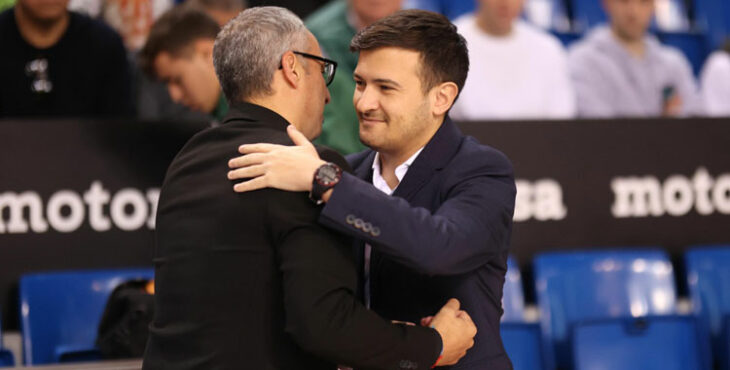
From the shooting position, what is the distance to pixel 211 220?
1.98 metres

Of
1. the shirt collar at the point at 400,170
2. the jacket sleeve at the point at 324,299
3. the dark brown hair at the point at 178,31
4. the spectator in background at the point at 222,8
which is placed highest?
the spectator in background at the point at 222,8

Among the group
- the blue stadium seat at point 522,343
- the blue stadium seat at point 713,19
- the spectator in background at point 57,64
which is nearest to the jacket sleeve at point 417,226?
the blue stadium seat at point 522,343

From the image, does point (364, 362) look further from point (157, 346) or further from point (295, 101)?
point (295, 101)

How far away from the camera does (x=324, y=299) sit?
187 centimetres

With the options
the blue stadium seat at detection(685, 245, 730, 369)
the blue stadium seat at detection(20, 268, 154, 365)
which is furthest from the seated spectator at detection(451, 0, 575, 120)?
the blue stadium seat at detection(20, 268, 154, 365)

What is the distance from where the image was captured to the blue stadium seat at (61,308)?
3951mm

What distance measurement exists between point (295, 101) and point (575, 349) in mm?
2286

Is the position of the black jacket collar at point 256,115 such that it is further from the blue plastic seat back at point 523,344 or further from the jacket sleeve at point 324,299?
the blue plastic seat back at point 523,344

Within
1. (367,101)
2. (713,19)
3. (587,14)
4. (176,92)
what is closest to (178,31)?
(176,92)

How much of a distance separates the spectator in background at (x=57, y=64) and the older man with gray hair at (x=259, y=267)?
9.12ft

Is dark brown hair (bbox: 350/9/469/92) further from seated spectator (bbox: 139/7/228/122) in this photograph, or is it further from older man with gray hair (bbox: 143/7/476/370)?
seated spectator (bbox: 139/7/228/122)

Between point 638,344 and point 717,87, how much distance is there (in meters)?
2.60

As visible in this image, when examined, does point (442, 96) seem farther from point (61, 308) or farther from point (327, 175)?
point (61, 308)

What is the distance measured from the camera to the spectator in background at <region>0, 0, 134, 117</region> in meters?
4.59
